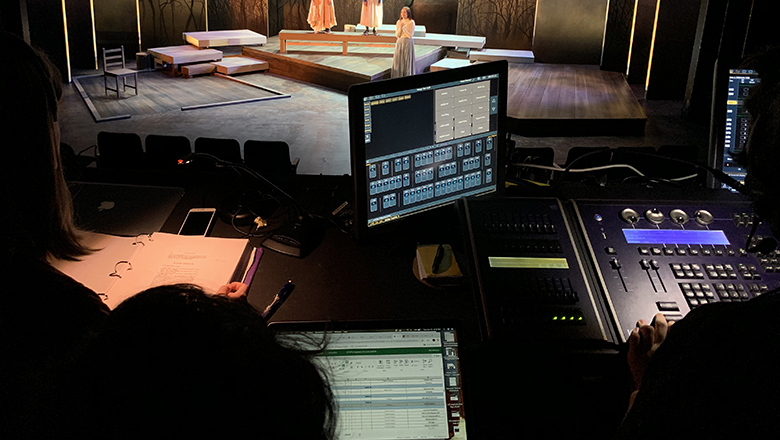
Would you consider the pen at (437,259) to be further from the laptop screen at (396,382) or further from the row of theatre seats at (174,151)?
the row of theatre seats at (174,151)

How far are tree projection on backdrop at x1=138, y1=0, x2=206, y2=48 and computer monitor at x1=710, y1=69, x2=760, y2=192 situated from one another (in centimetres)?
1155

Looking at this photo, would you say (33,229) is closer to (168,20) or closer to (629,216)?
(629,216)

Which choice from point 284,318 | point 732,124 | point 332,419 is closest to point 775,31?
point 732,124

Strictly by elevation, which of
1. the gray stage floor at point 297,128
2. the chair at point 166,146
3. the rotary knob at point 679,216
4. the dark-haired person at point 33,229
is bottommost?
the gray stage floor at point 297,128

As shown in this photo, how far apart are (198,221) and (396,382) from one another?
0.98 meters

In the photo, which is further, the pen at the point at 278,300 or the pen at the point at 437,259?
the pen at the point at 437,259

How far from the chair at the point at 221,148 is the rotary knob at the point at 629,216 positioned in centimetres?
236

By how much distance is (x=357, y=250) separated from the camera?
70.0 inches

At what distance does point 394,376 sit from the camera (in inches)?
44.8

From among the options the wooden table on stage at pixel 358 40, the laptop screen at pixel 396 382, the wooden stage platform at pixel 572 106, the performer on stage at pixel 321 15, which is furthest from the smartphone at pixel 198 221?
the performer on stage at pixel 321 15

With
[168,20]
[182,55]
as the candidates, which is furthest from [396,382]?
[168,20]

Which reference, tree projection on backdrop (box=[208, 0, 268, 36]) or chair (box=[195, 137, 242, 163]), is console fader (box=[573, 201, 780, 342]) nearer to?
chair (box=[195, 137, 242, 163])

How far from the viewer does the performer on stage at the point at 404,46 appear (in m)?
9.34

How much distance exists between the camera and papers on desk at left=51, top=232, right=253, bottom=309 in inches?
59.9
